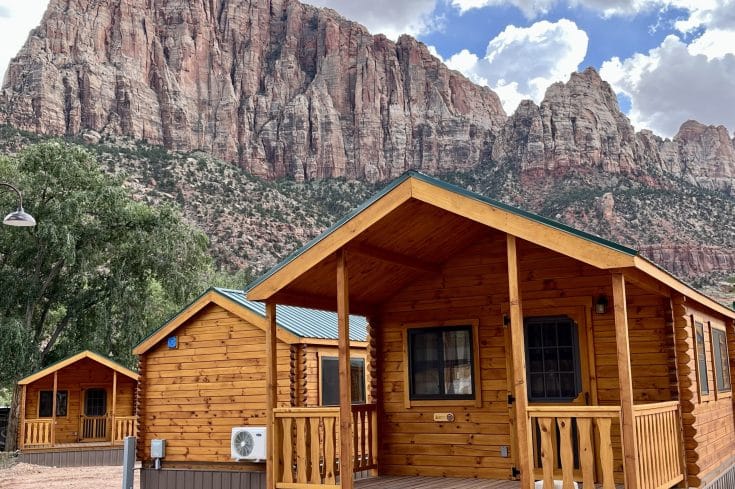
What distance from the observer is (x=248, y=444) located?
13086mm

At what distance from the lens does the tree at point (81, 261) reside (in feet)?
81.9

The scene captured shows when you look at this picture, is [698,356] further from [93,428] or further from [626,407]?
[93,428]

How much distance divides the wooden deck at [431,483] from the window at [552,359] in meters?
1.09

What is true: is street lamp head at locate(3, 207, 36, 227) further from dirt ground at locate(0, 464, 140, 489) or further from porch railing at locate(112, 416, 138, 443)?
porch railing at locate(112, 416, 138, 443)

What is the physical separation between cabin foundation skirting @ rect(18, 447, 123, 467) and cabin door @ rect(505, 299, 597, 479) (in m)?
16.7

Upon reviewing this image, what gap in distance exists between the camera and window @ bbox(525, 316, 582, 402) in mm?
8969

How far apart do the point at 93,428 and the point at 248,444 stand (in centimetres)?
1439

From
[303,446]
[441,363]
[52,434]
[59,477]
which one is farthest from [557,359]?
[52,434]

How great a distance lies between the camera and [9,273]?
25.6 m

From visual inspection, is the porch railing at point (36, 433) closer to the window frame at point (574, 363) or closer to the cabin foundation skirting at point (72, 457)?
the cabin foundation skirting at point (72, 457)

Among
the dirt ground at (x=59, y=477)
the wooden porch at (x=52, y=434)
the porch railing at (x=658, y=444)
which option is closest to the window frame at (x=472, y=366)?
the porch railing at (x=658, y=444)

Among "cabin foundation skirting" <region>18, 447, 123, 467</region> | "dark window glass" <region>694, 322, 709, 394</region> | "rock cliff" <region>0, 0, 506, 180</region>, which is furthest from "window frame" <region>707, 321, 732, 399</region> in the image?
"rock cliff" <region>0, 0, 506, 180</region>

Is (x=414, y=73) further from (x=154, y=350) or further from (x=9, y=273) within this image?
(x=154, y=350)

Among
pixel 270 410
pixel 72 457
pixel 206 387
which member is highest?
pixel 206 387
